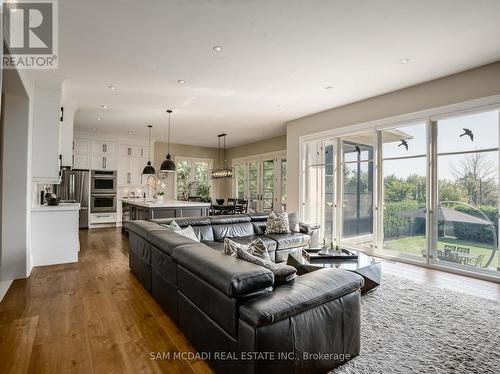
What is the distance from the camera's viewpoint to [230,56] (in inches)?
139

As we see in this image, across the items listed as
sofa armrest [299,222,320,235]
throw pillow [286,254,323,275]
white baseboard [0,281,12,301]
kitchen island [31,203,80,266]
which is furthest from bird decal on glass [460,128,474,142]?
white baseboard [0,281,12,301]

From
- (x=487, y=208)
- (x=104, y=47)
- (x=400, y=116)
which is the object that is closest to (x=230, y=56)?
(x=104, y=47)

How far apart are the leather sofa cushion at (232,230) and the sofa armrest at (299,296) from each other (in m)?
2.67

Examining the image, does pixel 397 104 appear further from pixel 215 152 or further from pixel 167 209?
pixel 215 152

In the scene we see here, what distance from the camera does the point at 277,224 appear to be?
4855mm

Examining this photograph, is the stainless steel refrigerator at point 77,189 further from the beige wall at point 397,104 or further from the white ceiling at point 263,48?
the beige wall at point 397,104

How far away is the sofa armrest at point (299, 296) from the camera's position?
1.47 meters

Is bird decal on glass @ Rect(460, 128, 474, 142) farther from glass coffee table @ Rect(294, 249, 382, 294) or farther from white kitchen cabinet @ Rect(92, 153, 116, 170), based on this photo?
white kitchen cabinet @ Rect(92, 153, 116, 170)

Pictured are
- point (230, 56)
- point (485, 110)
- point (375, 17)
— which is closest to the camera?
point (375, 17)

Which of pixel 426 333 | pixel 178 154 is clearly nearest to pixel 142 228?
pixel 426 333

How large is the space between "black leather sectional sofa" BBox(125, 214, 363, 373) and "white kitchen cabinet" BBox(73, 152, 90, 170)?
718cm

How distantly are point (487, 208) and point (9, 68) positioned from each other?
6348 millimetres

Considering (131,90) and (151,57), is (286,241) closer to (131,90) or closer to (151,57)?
(151,57)

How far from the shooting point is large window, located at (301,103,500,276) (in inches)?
155
